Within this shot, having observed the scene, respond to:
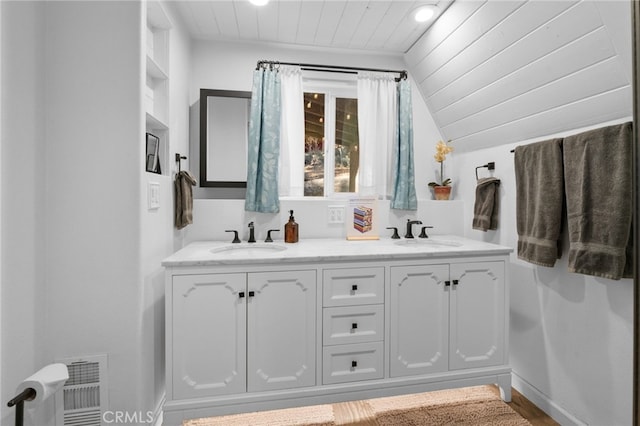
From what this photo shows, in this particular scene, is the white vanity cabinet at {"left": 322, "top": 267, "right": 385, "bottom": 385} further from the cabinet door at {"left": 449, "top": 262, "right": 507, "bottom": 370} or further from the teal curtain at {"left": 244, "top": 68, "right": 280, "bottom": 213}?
the teal curtain at {"left": 244, "top": 68, "right": 280, "bottom": 213}

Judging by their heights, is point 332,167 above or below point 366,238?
above

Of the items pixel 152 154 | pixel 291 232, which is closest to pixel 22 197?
pixel 152 154

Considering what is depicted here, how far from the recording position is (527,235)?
1.71m

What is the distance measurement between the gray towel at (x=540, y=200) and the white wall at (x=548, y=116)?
0.46ft

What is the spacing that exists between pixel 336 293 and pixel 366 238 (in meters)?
0.71

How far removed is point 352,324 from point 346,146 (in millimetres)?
1396

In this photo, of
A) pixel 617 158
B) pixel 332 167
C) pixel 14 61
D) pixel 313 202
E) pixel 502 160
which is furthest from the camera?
pixel 332 167

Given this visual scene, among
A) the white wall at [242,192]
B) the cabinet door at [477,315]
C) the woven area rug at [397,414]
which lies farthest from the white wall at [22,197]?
the cabinet door at [477,315]

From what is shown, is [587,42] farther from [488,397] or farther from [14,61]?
[14,61]

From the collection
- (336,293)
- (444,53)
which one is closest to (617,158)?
(444,53)

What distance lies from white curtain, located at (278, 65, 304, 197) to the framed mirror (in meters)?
0.26

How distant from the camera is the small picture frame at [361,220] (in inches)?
88.7

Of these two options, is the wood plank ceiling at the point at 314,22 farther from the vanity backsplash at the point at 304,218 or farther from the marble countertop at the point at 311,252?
the marble countertop at the point at 311,252

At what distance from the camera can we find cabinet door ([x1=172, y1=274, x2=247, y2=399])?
58.4 inches
